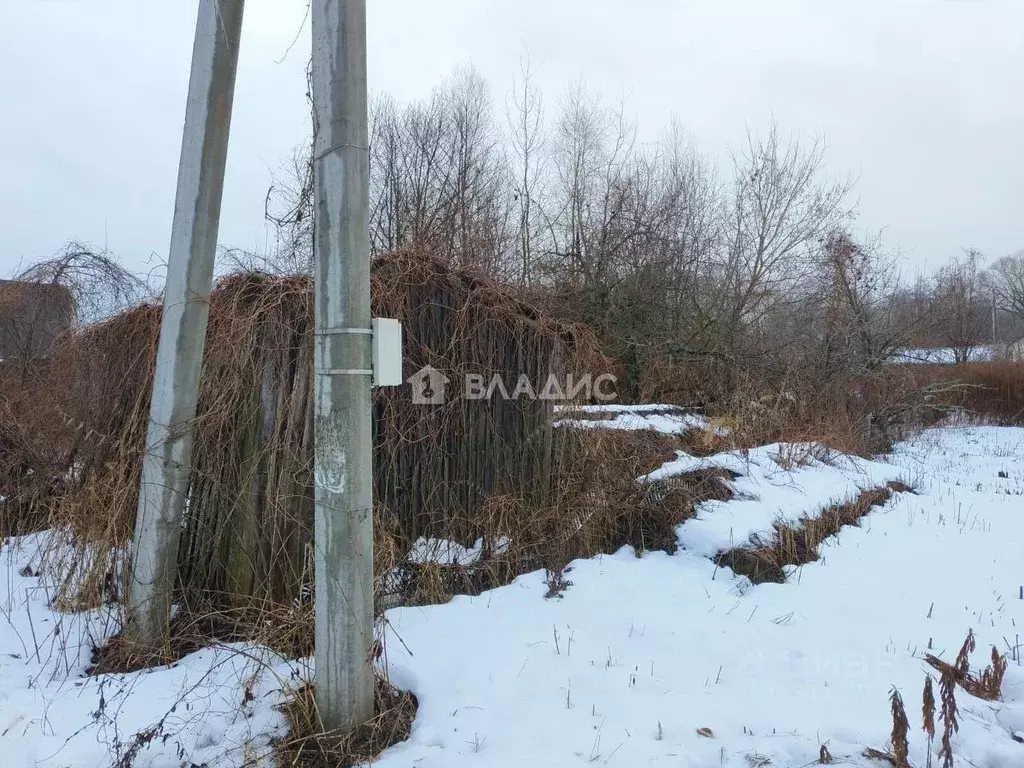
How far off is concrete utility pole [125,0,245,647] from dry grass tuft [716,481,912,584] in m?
3.93

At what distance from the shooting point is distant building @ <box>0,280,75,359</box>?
714 cm

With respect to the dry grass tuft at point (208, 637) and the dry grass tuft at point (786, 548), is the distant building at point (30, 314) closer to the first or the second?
the dry grass tuft at point (208, 637)

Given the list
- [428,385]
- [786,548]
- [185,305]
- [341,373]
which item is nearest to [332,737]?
[341,373]

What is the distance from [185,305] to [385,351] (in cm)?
157

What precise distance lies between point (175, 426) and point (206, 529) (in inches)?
34.2

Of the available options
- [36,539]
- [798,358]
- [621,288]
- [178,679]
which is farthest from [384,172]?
[178,679]

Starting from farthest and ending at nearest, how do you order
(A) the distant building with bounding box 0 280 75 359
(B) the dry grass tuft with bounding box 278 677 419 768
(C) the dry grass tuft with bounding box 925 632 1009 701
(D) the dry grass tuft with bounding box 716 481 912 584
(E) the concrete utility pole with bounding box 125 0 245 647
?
(A) the distant building with bounding box 0 280 75 359
(D) the dry grass tuft with bounding box 716 481 912 584
(E) the concrete utility pole with bounding box 125 0 245 647
(C) the dry grass tuft with bounding box 925 632 1009 701
(B) the dry grass tuft with bounding box 278 677 419 768

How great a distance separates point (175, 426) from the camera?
10.9 ft

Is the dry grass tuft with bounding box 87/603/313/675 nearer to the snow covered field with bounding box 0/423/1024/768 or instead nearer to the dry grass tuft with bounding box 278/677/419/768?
the snow covered field with bounding box 0/423/1024/768

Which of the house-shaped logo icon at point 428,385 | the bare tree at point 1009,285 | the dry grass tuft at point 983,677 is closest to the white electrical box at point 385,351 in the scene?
the house-shaped logo icon at point 428,385

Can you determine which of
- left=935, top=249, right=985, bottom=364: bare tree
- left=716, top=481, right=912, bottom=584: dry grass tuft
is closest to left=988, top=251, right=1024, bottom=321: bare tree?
left=935, top=249, right=985, bottom=364: bare tree

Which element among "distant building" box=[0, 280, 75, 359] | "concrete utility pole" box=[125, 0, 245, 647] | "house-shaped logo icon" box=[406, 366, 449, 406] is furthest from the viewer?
"distant building" box=[0, 280, 75, 359]

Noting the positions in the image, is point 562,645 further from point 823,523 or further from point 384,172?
point 384,172

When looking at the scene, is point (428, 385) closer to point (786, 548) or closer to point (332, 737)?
point (332, 737)
